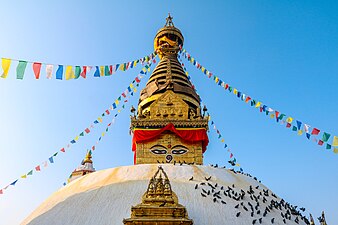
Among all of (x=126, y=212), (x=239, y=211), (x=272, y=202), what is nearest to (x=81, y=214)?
(x=126, y=212)

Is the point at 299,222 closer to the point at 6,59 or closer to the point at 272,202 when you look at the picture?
the point at 272,202

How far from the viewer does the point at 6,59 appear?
22.7 feet

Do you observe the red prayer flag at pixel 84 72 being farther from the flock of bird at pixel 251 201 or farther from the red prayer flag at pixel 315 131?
the red prayer flag at pixel 315 131

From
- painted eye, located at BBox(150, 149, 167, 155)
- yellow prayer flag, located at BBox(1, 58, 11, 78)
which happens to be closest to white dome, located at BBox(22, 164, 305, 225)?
yellow prayer flag, located at BBox(1, 58, 11, 78)

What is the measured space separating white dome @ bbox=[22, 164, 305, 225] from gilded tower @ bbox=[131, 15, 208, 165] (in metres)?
4.70

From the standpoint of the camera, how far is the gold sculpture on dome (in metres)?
7.10

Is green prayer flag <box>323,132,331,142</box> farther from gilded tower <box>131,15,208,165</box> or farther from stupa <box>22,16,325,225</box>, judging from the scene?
gilded tower <box>131,15,208,165</box>

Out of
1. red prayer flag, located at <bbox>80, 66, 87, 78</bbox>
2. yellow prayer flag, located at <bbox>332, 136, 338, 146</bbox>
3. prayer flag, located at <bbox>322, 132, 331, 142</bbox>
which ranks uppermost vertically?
red prayer flag, located at <bbox>80, 66, 87, 78</bbox>

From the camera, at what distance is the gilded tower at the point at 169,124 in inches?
620

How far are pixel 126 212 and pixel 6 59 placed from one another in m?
4.20

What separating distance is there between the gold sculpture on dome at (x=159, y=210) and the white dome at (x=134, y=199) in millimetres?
654

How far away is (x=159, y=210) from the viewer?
7.31 meters

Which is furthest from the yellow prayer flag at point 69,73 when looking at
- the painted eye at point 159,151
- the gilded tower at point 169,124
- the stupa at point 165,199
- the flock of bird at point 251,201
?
the painted eye at point 159,151

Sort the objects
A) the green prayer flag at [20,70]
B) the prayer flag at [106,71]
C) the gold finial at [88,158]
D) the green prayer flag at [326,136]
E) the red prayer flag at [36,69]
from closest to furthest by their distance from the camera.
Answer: the green prayer flag at [20,70] < the red prayer flag at [36,69] < the green prayer flag at [326,136] < the prayer flag at [106,71] < the gold finial at [88,158]
